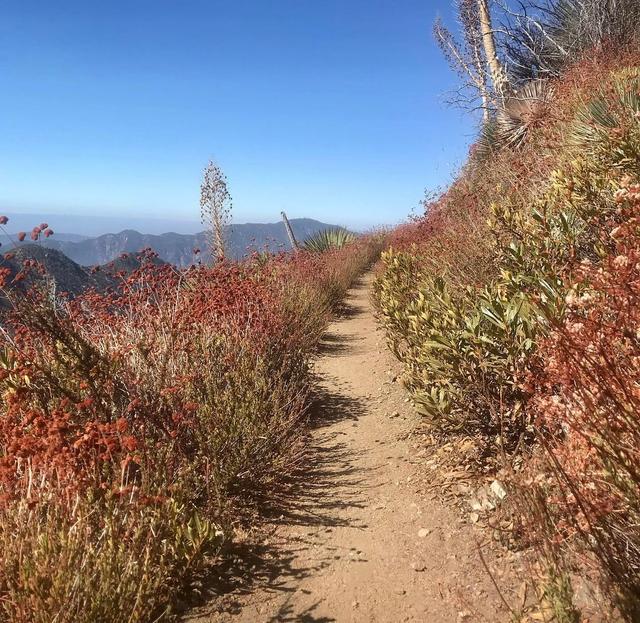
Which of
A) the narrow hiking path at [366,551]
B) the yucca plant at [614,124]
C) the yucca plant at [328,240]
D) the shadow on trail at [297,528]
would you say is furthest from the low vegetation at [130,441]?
the yucca plant at [328,240]

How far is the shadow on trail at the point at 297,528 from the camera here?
280 cm

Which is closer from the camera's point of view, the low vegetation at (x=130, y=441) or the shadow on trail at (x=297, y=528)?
the low vegetation at (x=130, y=441)

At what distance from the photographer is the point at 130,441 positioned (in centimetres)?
238

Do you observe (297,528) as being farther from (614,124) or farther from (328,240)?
(328,240)

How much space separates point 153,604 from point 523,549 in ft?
6.41

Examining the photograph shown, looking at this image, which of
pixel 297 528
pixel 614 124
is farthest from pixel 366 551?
pixel 614 124

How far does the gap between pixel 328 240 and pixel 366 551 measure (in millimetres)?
16923

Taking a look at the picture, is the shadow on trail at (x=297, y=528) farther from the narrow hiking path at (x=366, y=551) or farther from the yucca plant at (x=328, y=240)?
the yucca plant at (x=328, y=240)

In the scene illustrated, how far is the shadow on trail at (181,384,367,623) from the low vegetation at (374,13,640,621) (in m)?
0.93

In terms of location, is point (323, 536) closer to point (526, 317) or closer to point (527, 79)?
point (526, 317)

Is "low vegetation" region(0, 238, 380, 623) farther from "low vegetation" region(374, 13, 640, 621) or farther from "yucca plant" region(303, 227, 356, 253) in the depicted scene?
"yucca plant" region(303, 227, 356, 253)

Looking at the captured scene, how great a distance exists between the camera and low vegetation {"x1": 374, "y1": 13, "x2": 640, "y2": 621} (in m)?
1.89

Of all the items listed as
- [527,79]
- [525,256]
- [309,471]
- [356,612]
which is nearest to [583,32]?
[527,79]

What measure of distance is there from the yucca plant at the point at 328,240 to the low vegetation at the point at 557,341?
9458mm
